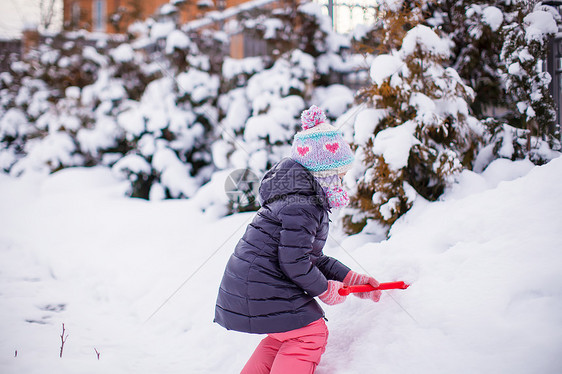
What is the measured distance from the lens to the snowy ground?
1.67m

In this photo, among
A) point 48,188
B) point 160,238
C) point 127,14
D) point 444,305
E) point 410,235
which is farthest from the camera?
point 127,14

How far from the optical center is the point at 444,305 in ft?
6.02

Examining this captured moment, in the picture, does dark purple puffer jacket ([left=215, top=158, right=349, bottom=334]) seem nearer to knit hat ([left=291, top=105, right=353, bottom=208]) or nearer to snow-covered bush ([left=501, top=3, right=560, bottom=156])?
knit hat ([left=291, top=105, right=353, bottom=208])

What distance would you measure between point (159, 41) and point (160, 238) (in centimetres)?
430

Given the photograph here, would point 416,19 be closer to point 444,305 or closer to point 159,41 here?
point 444,305

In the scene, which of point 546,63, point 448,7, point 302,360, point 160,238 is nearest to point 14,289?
point 160,238

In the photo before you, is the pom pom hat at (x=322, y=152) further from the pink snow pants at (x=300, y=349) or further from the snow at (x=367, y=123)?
the snow at (x=367, y=123)

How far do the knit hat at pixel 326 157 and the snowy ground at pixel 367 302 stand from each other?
2.03ft

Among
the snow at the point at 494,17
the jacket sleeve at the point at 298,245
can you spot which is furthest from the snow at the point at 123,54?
the jacket sleeve at the point at 298,245

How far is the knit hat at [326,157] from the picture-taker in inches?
73.3

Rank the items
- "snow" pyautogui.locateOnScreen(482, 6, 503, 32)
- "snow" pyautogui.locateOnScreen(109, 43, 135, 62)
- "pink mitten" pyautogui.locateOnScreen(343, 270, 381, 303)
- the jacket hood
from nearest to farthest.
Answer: the jacket hood → "pink mitten" pyautogui.locateOnScreen(343, 270, 381, 303) → "snow" pyautogui.locateOnScreen(482, 6, 503, 32) → "snow" pyautogui.locateOnScreen(109, 43, 135, 62)

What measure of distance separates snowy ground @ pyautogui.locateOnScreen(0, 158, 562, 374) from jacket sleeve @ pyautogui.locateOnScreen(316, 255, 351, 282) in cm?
26

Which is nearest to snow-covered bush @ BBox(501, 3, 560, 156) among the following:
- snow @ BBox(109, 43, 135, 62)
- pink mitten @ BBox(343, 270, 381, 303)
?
pink mitten @ BBox(343, 270, 381, 303)

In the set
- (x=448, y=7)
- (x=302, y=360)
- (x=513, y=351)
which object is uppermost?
(x=448, y=7)
